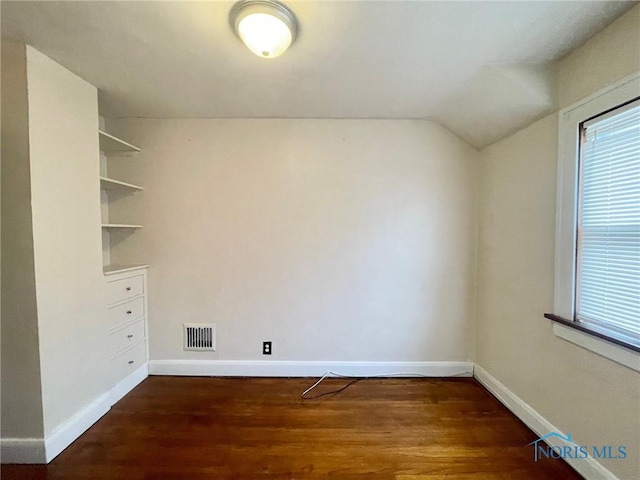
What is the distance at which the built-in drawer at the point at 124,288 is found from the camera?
216 cm

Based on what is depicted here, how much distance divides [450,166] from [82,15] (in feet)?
8.51

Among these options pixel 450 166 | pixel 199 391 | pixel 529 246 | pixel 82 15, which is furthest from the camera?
pixel 450 166

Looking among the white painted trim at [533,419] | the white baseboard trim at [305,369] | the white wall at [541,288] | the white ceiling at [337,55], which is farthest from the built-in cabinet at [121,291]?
the white wall at [541,288]

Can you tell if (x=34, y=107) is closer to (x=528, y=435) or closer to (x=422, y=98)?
(x=422, y=98)

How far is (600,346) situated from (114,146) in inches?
137

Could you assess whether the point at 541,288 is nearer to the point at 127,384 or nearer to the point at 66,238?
the point at 66,238

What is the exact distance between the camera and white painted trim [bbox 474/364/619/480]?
145 cm

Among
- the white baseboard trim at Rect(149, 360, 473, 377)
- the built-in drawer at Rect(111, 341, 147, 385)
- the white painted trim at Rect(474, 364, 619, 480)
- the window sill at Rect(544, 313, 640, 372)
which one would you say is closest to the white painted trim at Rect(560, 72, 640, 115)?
the window sill at Rect(544, 313, 640, 372)

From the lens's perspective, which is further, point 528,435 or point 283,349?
point 283,349

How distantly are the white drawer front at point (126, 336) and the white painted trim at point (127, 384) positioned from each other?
252mm

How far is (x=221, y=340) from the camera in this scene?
2.61m

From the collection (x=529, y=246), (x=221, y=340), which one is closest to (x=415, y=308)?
(x=529, y=246)

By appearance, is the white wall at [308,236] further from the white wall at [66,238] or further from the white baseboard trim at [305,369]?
the white wall at [66,238]

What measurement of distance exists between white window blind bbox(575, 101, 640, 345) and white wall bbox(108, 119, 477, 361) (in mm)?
1007
